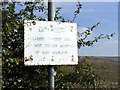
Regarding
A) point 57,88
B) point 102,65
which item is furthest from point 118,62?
point 57,88

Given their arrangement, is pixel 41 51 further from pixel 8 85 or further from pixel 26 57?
pixel 8 85

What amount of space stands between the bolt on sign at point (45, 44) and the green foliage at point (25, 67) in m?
0.47

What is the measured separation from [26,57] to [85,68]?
2.04 metres

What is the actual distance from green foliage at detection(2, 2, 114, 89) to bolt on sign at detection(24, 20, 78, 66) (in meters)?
0.47

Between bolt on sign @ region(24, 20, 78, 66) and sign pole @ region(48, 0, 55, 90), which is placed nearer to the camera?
bolt on sign @ region(24, 20, 78, 66)

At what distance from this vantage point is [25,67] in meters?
7.05

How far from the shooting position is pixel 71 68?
741 cm

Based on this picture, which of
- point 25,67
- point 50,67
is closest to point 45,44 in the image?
point 50,67

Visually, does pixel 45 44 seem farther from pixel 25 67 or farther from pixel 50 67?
pixel 25 67

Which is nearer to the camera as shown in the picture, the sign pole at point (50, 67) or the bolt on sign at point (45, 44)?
the bolt on sign at point (45, 44)

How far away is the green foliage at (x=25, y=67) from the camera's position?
21.0ft

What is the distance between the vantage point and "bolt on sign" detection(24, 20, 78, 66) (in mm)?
5633

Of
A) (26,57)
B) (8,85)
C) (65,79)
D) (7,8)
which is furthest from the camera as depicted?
(65,79)

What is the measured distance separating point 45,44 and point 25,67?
1.48 metres
